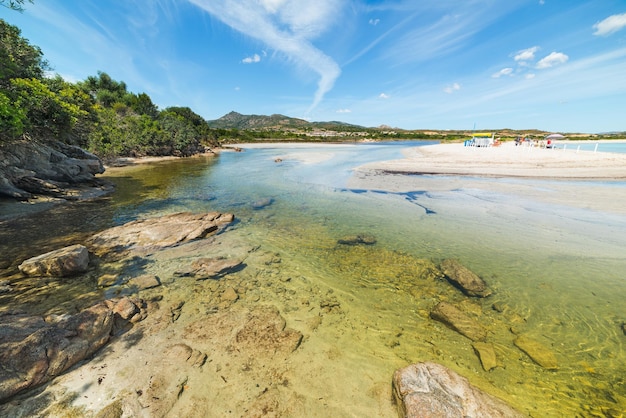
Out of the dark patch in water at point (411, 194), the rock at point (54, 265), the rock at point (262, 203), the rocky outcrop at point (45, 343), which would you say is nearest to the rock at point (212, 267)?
the rocky outcrop at point (45, 343)

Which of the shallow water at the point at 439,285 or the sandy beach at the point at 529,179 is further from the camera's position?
the sandy beach at the point at 529,179

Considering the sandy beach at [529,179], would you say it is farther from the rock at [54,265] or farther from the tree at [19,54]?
the tree at [19,54]

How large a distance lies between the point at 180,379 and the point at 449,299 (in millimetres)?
7746

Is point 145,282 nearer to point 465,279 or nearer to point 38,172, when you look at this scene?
point 465,279

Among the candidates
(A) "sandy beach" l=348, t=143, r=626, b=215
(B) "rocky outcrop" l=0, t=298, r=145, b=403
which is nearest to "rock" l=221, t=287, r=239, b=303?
(B) "rocky outcrop" l=0, t=298, r=145, b=403

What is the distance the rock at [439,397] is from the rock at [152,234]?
34.5 ft

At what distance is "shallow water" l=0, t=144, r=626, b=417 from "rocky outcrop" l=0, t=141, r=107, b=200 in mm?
3740

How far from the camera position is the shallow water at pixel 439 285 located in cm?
506

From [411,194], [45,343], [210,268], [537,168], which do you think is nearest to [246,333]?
[210,268]

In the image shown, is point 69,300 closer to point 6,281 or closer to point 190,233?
point 6,281

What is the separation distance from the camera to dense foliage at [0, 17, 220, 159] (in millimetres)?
14070

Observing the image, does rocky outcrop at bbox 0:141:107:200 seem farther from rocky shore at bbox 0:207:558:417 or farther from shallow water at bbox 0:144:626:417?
rocky shore at bbox 0:207:558:417

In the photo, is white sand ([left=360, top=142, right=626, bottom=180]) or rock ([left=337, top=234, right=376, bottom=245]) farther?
white sand ([left=360, top=142, right=626, bottom=180])

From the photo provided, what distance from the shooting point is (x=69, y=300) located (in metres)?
6.96
